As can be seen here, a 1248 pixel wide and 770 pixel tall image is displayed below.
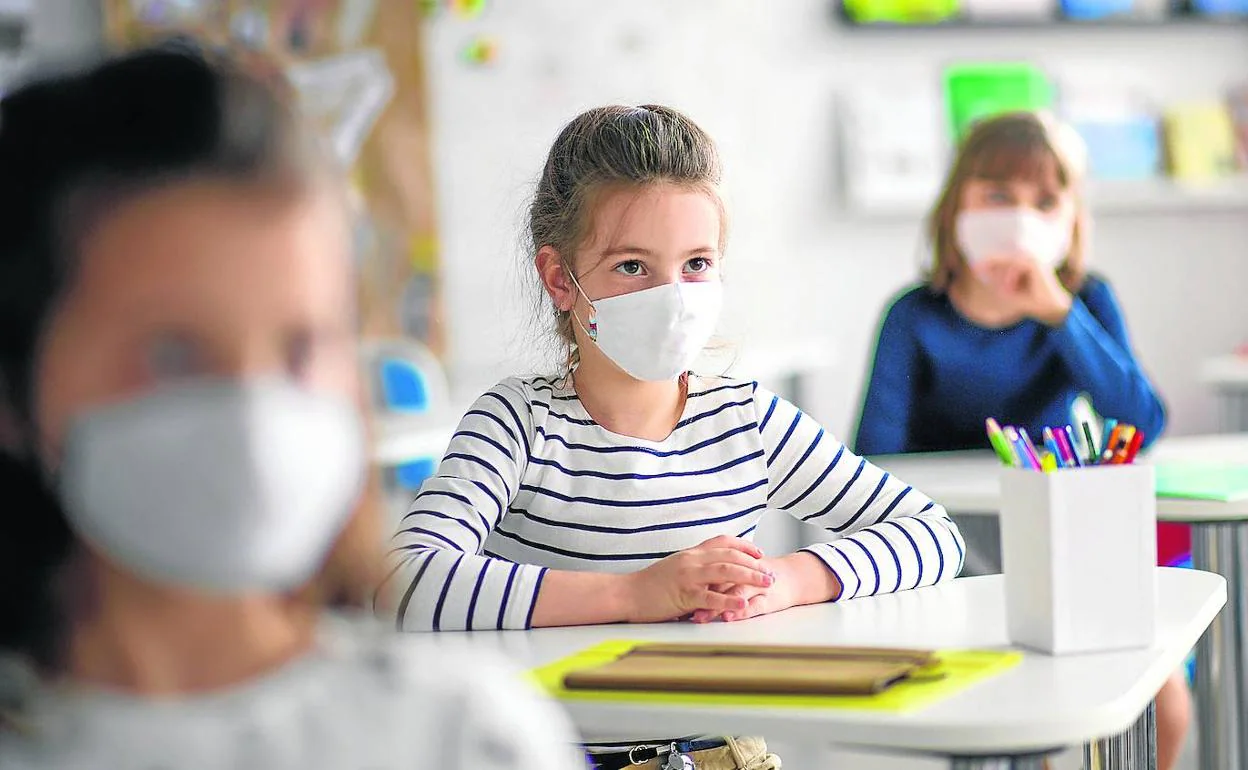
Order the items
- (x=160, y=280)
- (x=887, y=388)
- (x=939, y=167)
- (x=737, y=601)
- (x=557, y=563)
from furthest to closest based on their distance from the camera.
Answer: (x=939, y=167) → (x=887, y=388) → (x=557, y=563) → (x=737, y=601) → (x=160, y=280)

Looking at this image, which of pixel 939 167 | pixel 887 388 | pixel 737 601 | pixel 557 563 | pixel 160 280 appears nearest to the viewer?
pixel 160 280

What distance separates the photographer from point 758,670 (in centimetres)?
94

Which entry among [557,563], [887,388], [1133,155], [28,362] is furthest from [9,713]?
[1133,155]

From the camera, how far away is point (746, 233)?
423cm

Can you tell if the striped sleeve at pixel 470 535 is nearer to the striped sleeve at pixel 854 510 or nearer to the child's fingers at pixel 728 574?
the child's fingers at pixel 728 574

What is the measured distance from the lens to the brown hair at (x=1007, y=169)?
2.40 metres

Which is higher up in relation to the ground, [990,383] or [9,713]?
[9,713]

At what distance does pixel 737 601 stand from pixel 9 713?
2.31 ft

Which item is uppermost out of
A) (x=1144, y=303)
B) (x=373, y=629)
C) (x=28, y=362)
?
(x=28, y=362)

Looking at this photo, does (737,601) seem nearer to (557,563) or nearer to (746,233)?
(557,563)

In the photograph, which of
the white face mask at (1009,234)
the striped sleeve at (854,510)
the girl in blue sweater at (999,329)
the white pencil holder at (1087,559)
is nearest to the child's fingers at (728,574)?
the striped sleeve at (854,510)

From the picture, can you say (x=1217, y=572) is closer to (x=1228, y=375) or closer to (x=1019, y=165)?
(x=1019, y=165)

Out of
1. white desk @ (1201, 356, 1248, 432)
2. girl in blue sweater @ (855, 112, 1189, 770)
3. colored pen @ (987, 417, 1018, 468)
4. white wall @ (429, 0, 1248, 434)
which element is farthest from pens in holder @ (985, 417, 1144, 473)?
white wall @ (429, 0, 1248, 434)

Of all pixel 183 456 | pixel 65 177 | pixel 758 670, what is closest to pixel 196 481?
pixel 183 456
